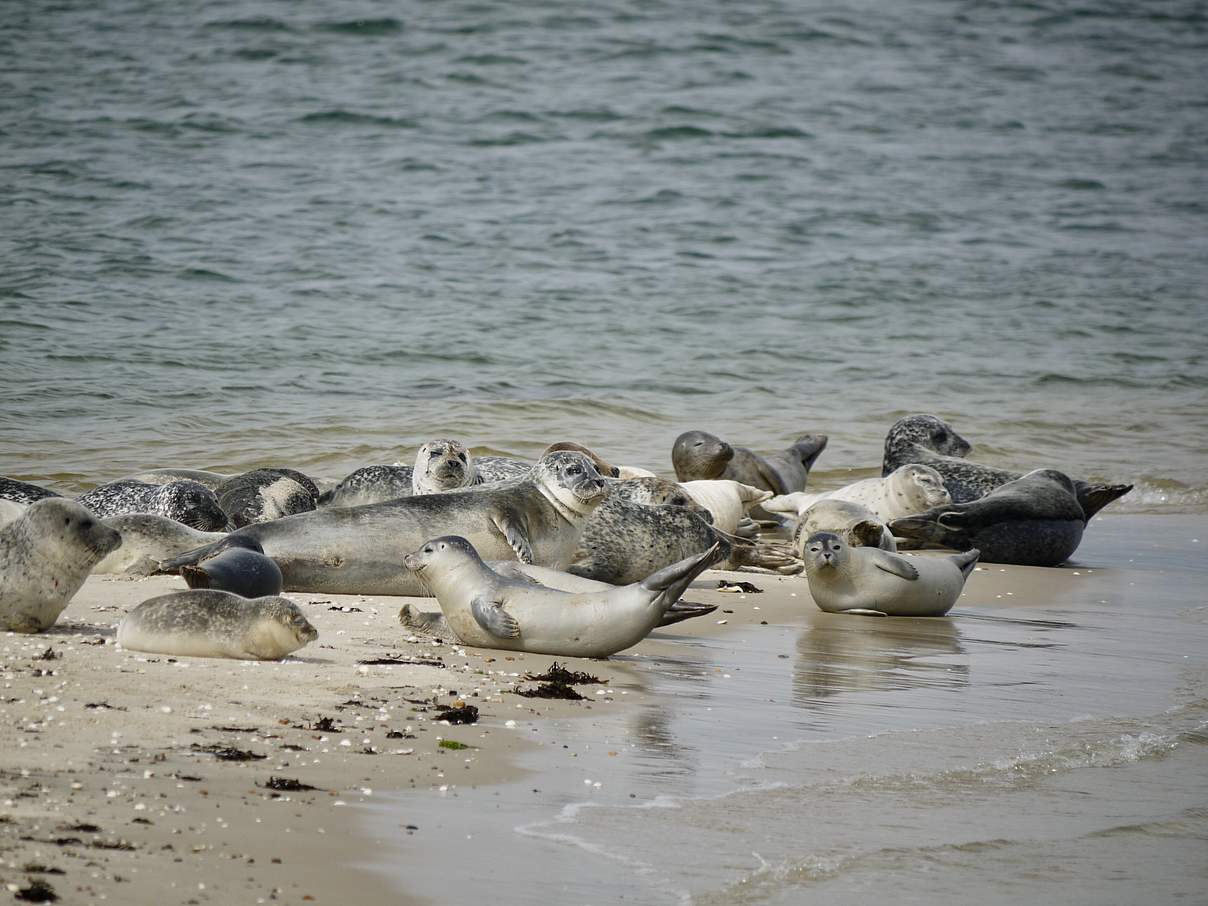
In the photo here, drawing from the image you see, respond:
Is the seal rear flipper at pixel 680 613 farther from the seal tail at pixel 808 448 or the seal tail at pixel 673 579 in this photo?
the seal tail at pixel 808 448

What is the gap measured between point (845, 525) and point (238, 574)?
3053mm

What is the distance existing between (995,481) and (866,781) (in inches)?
203

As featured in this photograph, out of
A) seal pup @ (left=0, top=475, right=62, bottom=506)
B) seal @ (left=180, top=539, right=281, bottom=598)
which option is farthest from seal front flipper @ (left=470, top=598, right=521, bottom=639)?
seal pup @ (left=0, top=475, right=62, bottom=506)

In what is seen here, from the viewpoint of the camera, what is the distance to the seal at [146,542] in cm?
570

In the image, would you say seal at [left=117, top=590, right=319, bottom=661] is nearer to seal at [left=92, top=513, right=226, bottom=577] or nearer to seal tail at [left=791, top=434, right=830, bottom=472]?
seal at [left=92, top=513, right=226, bottom=577]

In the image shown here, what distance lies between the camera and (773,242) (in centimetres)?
1941

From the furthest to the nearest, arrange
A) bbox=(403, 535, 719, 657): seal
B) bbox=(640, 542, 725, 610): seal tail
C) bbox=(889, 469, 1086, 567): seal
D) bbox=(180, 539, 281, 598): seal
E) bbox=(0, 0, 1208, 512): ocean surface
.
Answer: bbox=(0, 0, 1208, 512): ocean surface, bbox=(889, 469, 1086, 567): seal, bbox=(180, 539, 281, 598): seal, bbox=(403, 535, 719, 657): seal, bbox=(640, 542, 725, 610): seal tail

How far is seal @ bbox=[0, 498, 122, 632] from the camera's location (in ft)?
14.1

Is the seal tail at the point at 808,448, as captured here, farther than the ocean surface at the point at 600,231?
No

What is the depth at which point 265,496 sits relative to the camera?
7.06m

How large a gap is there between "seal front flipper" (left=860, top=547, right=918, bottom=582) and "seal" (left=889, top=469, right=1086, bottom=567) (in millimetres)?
1517

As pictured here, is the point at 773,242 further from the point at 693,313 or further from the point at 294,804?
the point at 294,804

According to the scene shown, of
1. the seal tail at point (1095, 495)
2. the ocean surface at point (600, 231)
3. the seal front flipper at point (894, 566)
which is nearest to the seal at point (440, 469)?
the seal front flipper at point (894, 566)

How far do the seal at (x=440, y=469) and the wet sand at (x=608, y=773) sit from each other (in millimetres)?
1357
